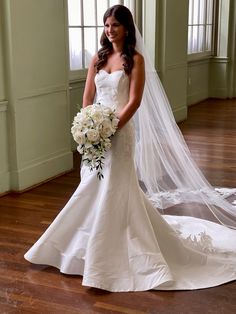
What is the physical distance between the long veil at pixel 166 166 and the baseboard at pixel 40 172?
43.9 inches

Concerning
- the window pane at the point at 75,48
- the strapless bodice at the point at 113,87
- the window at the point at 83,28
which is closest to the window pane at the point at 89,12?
the window at the point at 83,28

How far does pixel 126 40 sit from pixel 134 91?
308 millimetres

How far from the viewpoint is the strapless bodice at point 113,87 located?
3002mm

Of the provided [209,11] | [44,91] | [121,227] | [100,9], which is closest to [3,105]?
[44,91]

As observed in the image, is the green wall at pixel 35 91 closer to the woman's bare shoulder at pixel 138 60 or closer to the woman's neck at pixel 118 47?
the woman's neck at pixel 118 47

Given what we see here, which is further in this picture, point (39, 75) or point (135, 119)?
point (39, 75)

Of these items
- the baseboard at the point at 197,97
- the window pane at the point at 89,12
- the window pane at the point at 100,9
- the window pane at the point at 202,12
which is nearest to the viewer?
the window pane at the point at 89,12

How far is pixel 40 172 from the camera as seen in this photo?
197 inches

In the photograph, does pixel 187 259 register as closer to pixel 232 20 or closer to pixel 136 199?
pixel 136 199

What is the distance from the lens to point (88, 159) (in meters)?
2.95

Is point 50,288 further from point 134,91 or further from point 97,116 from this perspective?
point 134,91

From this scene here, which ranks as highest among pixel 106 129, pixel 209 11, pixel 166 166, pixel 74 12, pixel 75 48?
pixel 209 11

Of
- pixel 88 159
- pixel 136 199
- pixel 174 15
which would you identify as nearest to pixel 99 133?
pixel 88 159

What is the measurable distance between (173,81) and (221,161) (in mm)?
2581
